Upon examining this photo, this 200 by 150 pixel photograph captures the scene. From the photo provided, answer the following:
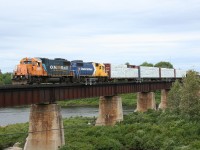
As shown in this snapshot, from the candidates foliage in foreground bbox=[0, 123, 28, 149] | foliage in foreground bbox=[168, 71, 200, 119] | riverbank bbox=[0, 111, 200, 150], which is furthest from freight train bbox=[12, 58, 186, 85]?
foliage in foreground bbox=[168, 71, 200, 119]

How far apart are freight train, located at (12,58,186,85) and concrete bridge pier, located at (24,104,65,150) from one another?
3.43m

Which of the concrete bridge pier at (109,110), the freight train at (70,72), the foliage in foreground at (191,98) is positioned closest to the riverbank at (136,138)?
the foliage in foreground at (191,98)

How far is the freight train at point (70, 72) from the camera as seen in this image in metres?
38.7

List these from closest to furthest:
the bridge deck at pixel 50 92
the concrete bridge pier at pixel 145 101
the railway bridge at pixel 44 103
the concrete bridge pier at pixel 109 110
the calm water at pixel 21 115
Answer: the bridge deck at pixel 50 92, the railway bridge at pixel 44 103, the concrete bridge pier at pixel 109 110, the concrete bridge pier at pixel 145 101, the calm water at pixel 21 115

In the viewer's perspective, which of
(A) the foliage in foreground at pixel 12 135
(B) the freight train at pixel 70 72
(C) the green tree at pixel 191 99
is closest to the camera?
(B) the freight train at pixel 70 72

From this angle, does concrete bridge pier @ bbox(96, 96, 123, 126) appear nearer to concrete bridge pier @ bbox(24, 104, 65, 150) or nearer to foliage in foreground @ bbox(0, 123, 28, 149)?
foliage in foreground @ bbox(0, 123, 28, 149)

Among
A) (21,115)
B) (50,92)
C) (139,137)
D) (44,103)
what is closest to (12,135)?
(44,103)

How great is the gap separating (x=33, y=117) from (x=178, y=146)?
1601 cm

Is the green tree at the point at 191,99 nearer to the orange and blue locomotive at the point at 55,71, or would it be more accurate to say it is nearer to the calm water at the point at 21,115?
the orange and blue locomotive at the point at 55,71

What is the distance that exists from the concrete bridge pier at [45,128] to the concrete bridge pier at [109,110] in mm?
17043

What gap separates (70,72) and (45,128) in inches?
439

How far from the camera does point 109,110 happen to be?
55281 mm

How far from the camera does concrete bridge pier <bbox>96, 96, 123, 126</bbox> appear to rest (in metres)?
55.0

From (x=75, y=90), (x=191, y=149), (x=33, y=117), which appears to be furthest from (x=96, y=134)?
(x=191, y=149)
